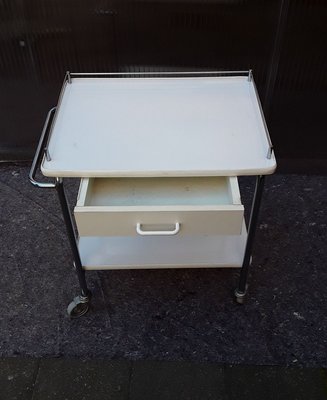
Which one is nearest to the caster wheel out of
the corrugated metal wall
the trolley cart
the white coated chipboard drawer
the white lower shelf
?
the trolley cart

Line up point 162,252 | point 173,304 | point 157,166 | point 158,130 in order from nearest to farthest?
point 157,166 < point 158,130 < point 162,252 < point 173,304

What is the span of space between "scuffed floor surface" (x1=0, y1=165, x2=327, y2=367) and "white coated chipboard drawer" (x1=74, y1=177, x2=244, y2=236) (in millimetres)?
495

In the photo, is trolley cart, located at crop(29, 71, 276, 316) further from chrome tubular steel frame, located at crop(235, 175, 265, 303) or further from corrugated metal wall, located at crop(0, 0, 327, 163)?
corrugated metal wall, located at crop(0, 0, 327, 163)

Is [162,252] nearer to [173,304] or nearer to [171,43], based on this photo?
[173,304]

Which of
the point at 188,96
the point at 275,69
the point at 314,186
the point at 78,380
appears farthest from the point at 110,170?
the point at 314,186

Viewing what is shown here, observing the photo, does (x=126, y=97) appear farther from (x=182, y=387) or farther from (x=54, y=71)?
(x=182, y=387)

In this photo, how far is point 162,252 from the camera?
164 centimetres

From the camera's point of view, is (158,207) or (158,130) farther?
(158,130)

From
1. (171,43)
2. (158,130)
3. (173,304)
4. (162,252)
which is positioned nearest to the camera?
(158,130)

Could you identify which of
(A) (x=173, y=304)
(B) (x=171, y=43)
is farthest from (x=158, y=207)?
(B) (x=171, y=43)

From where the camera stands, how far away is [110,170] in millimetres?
1295

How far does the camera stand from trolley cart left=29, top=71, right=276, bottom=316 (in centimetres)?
Answer: 132

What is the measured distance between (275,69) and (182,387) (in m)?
1.38

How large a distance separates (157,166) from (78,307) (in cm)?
73
